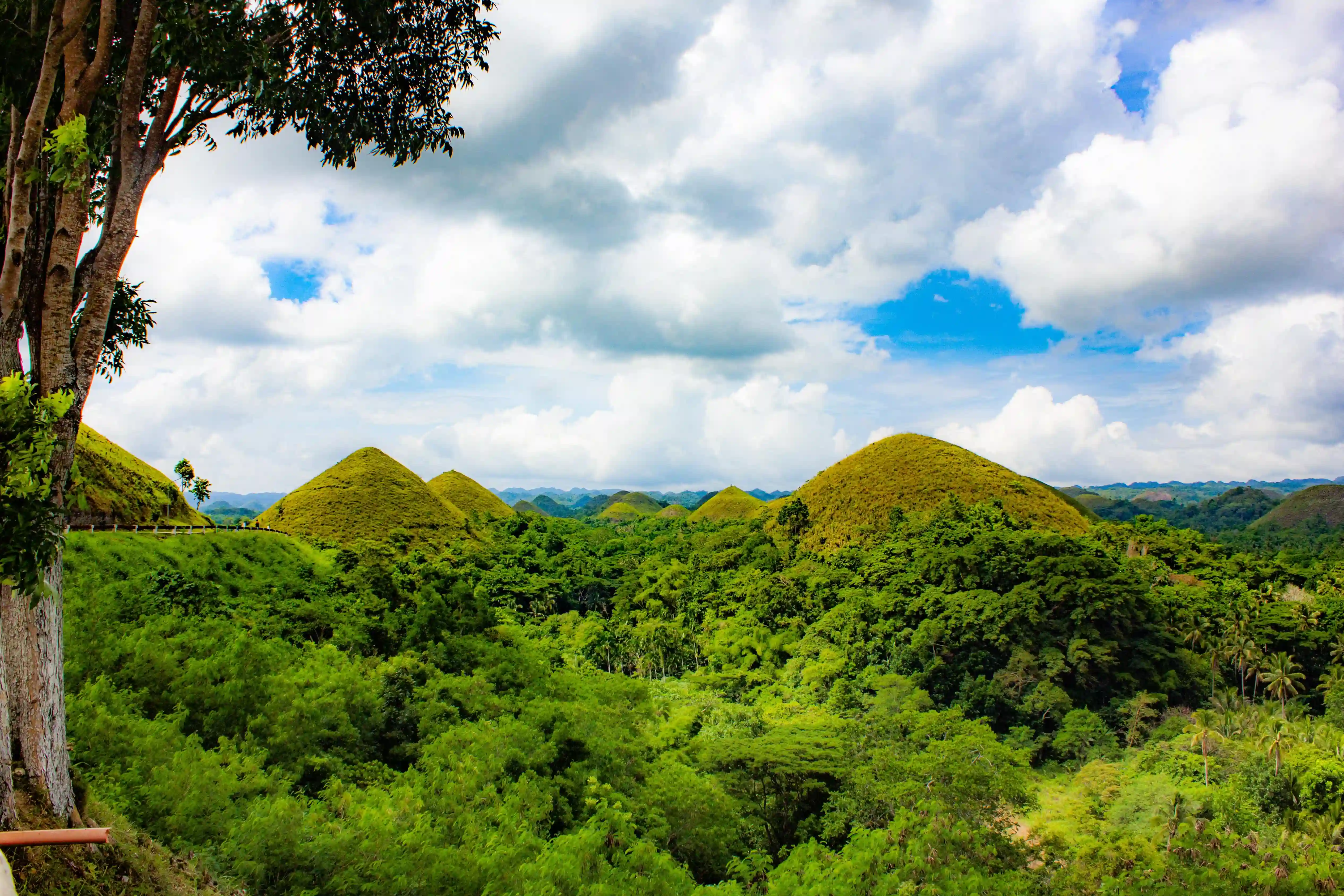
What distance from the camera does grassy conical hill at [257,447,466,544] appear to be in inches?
2170

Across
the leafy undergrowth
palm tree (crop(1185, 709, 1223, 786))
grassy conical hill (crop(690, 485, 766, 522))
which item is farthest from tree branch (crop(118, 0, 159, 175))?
grassy conical hill (crop(690, 485, 766, 522))

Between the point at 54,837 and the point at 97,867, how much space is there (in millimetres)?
3115

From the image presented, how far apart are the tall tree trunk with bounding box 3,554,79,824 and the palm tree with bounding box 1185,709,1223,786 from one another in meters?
30.2

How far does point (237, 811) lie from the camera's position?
31.0 ft

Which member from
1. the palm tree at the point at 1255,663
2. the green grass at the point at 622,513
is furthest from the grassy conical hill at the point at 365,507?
the green grass at the point at 622,513

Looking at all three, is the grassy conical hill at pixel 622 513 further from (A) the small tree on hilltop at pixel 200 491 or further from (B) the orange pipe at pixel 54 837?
(B) the orange pipe at pixel 54 837

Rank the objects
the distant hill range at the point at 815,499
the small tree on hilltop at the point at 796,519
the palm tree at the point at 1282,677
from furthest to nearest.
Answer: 1. the small tree on hilltop at the point at 796,519
2. the distant hill range at the point at 815,499
3. the palm tree at the point at 1282,677

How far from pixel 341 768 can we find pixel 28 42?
12.7 meters

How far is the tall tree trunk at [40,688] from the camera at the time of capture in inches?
197

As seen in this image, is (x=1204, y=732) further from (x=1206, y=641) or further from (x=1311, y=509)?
(x=1311, y=509)

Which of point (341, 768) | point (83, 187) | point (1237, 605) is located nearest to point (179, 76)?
point (83, 187)

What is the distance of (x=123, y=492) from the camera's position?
95.9 feet

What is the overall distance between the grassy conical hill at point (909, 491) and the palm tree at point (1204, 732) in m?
26.7

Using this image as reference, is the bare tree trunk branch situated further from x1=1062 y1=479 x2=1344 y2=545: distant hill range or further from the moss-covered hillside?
x1=1062 y1=479 x2=1344 y2=545: distant hill range
